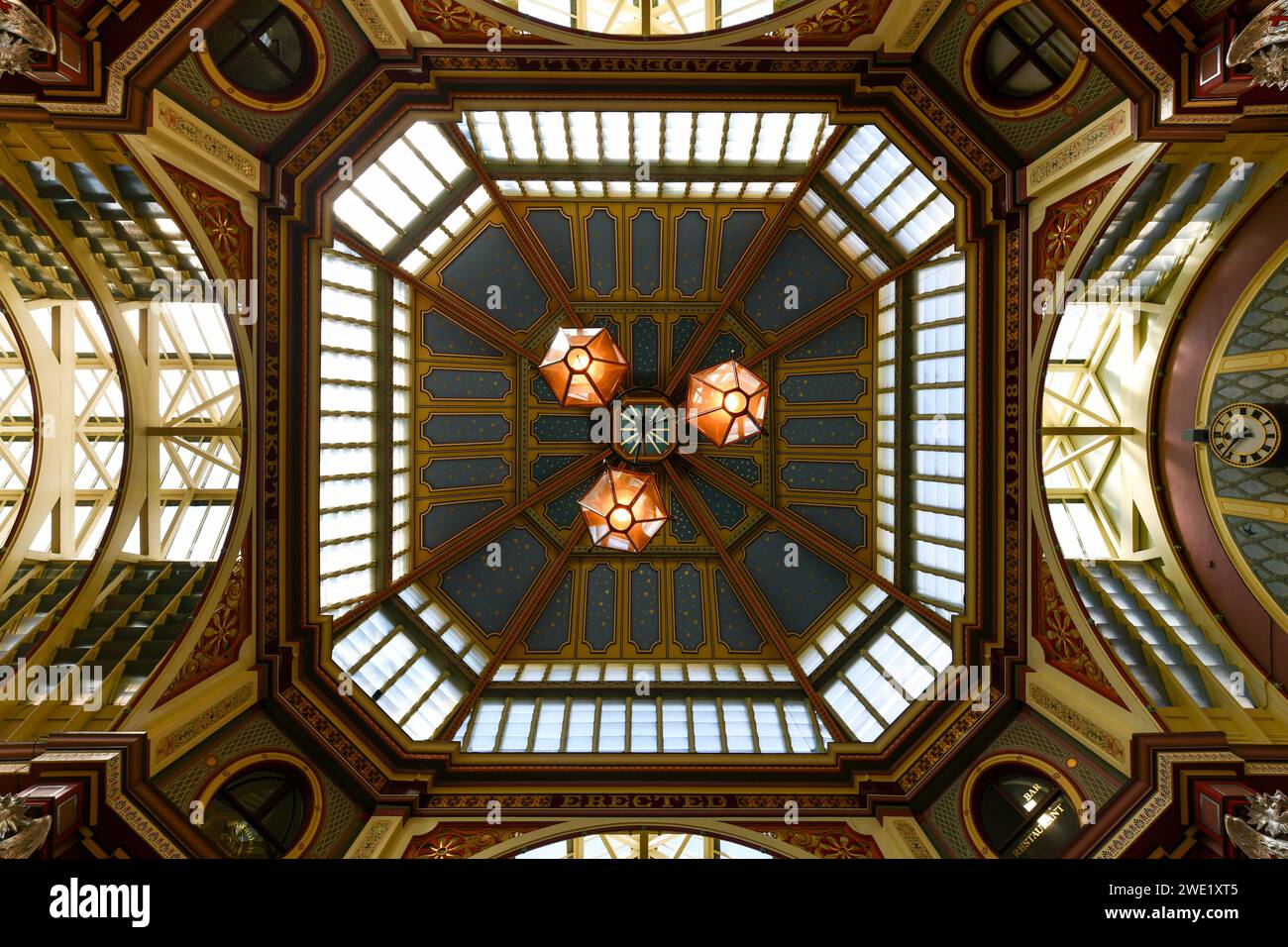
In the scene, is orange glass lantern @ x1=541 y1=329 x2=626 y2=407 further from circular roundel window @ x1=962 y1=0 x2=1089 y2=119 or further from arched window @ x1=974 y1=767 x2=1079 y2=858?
arched window @ x1=974 y1=767 x2=1079 y2=858

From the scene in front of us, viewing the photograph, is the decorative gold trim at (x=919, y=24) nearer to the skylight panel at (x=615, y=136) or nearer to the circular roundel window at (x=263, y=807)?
the skylight panel at (x=615, y=136)

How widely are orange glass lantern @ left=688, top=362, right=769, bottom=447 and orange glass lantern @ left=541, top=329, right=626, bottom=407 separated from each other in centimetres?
189

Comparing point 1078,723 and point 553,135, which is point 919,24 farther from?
point 1078,723

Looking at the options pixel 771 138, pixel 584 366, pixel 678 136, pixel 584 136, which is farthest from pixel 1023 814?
pixel 584 136

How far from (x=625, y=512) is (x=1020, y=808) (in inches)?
349

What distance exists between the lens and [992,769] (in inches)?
435

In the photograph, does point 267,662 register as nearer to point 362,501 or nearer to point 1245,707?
point 362,501

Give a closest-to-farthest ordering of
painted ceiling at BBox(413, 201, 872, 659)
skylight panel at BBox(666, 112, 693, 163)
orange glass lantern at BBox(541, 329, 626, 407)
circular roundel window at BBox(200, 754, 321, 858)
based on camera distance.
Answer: circular roundel window at BBox(200, 754, 321, 858) → skylight panel at BBox(666, 112, 693, 163) → orange glass lantern at BBox(541, 329, 626, 407) → painted ceiling at BBox(413, 201, 872, 659)

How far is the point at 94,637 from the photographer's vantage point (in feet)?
31.8


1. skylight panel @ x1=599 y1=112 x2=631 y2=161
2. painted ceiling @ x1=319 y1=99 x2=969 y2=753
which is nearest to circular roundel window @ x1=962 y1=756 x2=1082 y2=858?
painted ceiling @ x1=319 y1=99 x2=969 y2=753

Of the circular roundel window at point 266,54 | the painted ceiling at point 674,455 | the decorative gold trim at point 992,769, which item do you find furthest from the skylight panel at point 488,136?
the decorative gold trim at point 992,769

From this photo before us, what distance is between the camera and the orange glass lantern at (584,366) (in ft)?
46.5

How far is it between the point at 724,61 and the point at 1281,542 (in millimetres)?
10620

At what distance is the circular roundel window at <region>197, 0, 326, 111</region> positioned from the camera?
887cm
